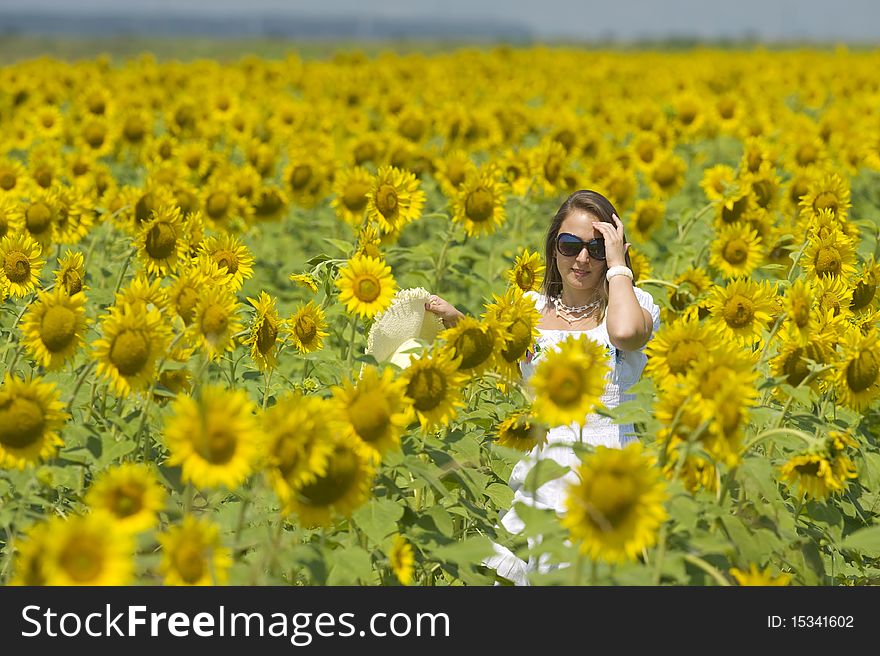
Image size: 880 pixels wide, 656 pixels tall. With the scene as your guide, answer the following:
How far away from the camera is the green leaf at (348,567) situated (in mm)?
2553

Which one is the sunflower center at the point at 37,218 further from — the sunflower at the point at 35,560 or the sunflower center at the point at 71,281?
the sunflower at the point at 35,560

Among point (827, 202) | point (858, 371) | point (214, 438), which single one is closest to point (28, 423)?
point (214, 438)

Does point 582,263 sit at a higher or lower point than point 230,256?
lower

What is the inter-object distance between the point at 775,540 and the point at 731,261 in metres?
2.56

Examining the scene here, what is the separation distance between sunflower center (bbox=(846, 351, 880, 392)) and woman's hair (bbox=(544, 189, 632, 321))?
933 millimetres

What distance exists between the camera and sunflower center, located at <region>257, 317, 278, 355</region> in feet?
11.2

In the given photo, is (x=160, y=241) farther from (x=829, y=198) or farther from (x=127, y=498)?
(x=829, y=198)

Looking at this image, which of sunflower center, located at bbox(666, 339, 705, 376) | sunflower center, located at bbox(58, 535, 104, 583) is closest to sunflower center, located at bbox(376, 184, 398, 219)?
sunflower center, located at bbox(666, 339, 705, 376)

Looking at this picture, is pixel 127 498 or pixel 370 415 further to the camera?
pixel 370 415

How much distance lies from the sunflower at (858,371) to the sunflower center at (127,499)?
1.79m

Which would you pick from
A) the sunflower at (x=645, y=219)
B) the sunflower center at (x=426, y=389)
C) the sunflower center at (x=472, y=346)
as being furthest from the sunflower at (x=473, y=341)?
the sunflower at (x=645, y=219)

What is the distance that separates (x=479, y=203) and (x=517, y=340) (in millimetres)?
1913

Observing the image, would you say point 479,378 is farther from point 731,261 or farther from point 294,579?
point 731,261

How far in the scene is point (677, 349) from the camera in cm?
289
